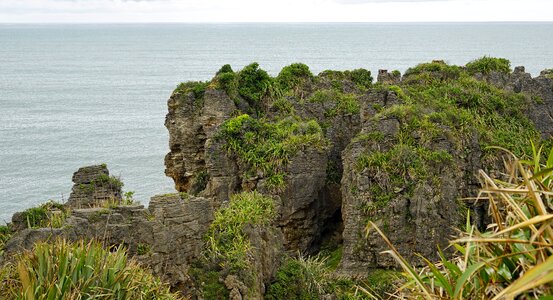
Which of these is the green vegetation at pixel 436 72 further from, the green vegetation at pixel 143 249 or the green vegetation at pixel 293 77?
the green vegetation at pixel 143 249

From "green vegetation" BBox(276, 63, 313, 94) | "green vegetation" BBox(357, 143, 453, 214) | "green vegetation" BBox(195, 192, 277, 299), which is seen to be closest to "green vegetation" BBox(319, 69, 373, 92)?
"green vegetation" BBox(276, 63, 313, 94)

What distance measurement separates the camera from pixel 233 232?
83.0 ft

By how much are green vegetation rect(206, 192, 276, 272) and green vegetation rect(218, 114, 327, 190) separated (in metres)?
4.06

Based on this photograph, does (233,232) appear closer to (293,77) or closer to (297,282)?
(297,282)

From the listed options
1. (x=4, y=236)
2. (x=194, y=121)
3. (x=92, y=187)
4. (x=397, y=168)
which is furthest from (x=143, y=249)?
(x=194, y=121)

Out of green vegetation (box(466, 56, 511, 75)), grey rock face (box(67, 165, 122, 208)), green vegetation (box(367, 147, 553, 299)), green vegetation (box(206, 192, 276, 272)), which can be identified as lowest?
green vegetation (box(206, 192, 276, 272))

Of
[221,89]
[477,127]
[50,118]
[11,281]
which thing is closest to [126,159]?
[50,118]

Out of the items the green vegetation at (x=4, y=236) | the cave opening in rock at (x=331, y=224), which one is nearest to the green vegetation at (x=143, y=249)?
the green vegetation at (x=4, y=236)

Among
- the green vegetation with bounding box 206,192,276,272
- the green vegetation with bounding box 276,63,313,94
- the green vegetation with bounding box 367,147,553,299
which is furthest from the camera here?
the green vegetation with bounding box 276,63,313,94

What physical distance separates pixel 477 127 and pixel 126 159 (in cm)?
4648

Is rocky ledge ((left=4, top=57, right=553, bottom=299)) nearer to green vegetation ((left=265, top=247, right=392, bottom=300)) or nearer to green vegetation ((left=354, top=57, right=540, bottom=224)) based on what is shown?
green vegetation ((left=354, top=57, right=540, bottom=224))

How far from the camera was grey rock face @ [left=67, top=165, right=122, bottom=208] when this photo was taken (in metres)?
25.8

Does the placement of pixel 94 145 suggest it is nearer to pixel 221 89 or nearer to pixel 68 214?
pixel 221 89

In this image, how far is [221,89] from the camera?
122 feet
